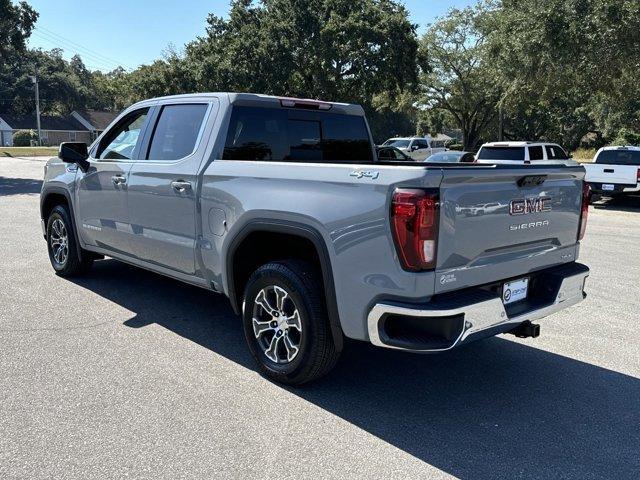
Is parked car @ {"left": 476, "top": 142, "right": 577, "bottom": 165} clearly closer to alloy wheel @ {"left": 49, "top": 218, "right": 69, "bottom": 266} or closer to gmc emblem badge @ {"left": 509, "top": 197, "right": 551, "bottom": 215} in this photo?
alloy wheel @ {"left": 49, "top": 218, "right": 69, "bottom": 266}

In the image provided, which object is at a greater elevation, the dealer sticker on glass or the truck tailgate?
the truck tailgate

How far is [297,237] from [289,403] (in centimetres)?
109

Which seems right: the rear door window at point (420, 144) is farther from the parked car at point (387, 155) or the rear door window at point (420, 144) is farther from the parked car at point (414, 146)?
the parked car at point (387, 155)

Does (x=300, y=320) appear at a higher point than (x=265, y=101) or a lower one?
lower

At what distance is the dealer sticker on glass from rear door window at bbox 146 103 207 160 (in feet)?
8.58

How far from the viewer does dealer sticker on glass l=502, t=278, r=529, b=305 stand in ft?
12.0

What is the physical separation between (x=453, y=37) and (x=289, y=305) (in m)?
38.1

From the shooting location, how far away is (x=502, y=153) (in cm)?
1692

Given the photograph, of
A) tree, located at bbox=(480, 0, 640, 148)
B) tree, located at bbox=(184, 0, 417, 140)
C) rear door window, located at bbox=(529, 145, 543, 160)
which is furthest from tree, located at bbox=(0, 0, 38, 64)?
rear door window, located at bbox=(529, 145, 543, 160)

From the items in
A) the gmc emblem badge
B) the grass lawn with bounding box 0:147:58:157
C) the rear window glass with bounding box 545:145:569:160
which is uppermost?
the gmc emblem badge

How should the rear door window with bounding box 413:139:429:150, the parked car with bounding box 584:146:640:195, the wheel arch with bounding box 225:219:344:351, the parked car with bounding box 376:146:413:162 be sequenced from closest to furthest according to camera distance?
the wheel arch with bounding box 225:219:344:351
the parked car with bounding box 376:146:413:162
the parked car with bounding box 584:146:640:195
the rear door window with bounding box 413:139:429:150

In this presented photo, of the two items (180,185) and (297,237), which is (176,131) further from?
(297,237)

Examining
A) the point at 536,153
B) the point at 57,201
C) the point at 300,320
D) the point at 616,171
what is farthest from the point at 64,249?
the point at 536,153

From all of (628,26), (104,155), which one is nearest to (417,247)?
(104,155)
